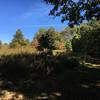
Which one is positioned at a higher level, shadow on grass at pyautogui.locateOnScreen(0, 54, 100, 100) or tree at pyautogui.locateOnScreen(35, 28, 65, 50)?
tree at pyautogui.locateOnScreen(35, 28, 65, 50)

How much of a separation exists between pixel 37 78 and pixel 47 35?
50667 millimetres

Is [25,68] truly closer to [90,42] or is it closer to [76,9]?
[76,9]

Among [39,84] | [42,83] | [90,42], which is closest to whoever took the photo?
[39,84]

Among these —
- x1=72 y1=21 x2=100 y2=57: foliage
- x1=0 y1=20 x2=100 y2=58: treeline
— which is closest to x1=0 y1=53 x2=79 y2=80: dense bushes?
x1=0 y1=20 x2=100 y2=58: treeline

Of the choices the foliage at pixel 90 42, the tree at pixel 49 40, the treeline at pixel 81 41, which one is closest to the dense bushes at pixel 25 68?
the treeline at pixel 81 41

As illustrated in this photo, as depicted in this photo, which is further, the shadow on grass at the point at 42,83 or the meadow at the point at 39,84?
the shadow on grass at the point at 42,83

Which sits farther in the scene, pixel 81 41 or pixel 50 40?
pixel 50 40

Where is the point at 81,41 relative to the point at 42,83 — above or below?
above

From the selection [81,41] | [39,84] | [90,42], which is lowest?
[39,84]

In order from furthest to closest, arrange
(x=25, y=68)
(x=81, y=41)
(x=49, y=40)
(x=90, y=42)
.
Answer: (x=49, y=40), (x=81, y=41), (x=90, y=42), (x=25, y=68)

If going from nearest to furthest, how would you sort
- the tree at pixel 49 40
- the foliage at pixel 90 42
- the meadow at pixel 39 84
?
the meadow at pixel 39 84
the foliage at pixel 90 42
the tree at pixel 49 40

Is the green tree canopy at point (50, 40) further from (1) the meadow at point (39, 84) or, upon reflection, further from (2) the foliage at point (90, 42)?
(1) the meadow at point (39, 84)

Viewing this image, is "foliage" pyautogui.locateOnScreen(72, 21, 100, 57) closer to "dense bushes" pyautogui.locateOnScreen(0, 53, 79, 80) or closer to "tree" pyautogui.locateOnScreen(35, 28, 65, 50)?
"tree" pyautogui.locateOnScreen(35, 28, 65, 50)

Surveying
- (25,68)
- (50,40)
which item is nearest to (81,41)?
(50,40)
